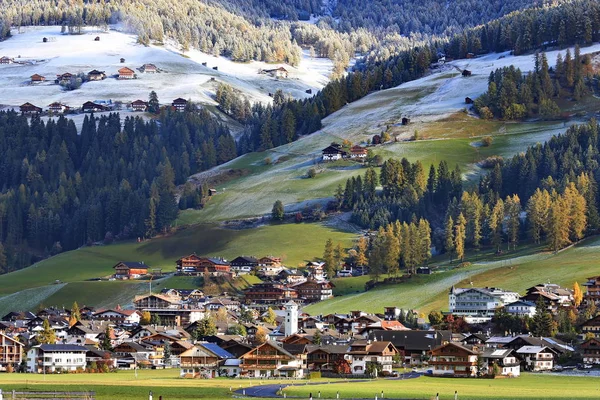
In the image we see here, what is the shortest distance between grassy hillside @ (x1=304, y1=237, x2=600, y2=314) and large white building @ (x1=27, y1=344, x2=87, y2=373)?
4149cm

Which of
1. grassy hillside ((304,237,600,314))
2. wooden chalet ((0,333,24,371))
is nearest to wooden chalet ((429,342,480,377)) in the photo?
wooden chalet ((0,333,24,371))

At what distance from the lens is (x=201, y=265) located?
165500 mm

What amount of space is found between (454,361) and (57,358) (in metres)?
31.8

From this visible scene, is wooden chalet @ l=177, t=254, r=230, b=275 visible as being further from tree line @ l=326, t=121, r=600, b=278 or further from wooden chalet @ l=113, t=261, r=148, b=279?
tree line @ l=326, t=121, r=600, b=278

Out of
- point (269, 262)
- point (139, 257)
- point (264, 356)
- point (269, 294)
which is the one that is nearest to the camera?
point (264, 356)

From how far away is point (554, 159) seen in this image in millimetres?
179250

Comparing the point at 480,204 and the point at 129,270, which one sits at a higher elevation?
the point at 480,204

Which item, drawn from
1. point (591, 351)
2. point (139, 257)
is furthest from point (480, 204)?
point (591, 351)

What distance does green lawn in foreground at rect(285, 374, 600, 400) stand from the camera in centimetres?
7681

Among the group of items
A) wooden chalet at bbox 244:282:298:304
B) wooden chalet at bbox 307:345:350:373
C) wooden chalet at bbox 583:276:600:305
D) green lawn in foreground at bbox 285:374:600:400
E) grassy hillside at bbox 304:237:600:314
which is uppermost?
green lawn in foreground at bbox 285:374:600:400

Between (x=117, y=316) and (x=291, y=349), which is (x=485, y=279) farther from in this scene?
(x=291, y=349)

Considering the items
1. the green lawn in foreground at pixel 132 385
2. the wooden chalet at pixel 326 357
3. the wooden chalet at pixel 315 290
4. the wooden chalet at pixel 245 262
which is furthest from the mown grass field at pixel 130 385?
the wooden chalet at pixel 245 262

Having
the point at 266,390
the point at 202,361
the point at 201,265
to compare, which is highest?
the point at 266,390

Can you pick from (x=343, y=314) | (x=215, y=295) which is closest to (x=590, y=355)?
(x=343, y=314)
